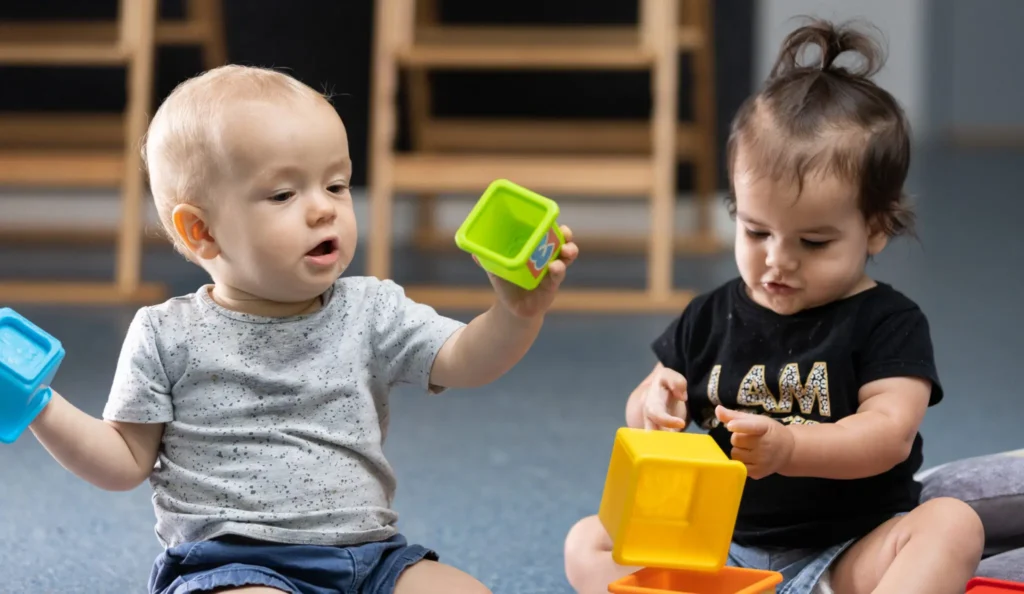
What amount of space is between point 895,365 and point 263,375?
1.44 ft

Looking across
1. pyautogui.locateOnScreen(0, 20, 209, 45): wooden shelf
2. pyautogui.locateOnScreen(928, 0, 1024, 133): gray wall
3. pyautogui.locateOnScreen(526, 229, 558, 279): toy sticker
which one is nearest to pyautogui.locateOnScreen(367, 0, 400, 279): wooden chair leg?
pyautogui.locateOnScreen(0, 20, 209, 45): wooden shelf

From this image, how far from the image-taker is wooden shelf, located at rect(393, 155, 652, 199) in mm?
2188

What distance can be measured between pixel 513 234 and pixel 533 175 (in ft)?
4.50

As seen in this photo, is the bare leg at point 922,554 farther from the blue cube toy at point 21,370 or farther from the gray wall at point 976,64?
the gray wall at point 976,64

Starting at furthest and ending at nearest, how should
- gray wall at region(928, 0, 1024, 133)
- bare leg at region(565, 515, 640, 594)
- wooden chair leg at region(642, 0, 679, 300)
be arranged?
gray wall at region(928, 0, 1024, 133), wooden chair leg at region(642, 0, 679, 300), bare leg at region(565, 515, 640, 594)

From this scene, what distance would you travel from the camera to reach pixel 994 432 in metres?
1.49

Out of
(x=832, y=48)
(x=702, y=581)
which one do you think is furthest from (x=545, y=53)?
(x=702, y=581)

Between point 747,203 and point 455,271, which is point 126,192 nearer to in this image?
point 455,271

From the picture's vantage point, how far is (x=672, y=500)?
812mm

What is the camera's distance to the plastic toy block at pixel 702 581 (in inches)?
32.7

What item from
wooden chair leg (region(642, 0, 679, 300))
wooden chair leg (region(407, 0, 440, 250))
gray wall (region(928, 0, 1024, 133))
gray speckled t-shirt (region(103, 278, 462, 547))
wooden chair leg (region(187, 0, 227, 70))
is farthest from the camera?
gray wall (region(928, 0, 1024, 133))

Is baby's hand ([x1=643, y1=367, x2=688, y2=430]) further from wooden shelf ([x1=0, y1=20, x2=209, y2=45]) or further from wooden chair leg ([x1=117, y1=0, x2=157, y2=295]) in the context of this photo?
wooden shelf ([x1=0, y1=20, x2=209, y2=45])

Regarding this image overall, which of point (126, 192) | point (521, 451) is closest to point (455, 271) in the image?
point (126, 192)

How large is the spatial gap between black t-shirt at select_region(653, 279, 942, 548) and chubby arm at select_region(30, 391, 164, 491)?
41cm
